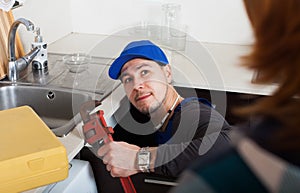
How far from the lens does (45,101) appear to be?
1761mm

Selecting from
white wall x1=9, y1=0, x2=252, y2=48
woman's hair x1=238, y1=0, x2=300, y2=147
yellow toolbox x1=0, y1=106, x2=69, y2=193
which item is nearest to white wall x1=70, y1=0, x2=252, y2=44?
white wall x1=9, y1=0, x2=252, y2=48

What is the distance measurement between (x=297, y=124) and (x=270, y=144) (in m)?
0.04

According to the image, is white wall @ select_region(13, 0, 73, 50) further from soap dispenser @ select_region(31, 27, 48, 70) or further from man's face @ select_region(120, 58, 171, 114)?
man's face @ select_region(120, 58, 171, 114)

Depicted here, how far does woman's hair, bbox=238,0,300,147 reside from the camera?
1.55ft

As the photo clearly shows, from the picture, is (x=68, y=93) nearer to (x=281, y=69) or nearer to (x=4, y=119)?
(x=4, y=119)

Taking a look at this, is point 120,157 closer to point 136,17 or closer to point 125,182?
point 125,182

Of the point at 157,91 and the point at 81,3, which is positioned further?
the point at 81,3

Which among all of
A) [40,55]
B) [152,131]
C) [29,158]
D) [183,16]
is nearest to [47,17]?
[40,55]

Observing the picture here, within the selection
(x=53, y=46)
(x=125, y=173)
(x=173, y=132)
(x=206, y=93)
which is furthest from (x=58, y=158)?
(x=53, y=46)

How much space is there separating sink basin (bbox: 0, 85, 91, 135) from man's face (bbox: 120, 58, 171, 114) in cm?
32

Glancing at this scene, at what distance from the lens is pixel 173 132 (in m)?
1.44

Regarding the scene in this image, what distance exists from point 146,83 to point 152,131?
0.19m

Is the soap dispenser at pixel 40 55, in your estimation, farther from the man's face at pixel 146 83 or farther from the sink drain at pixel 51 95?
the man's face at pixel 146 83

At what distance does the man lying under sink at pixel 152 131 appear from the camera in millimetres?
1359
